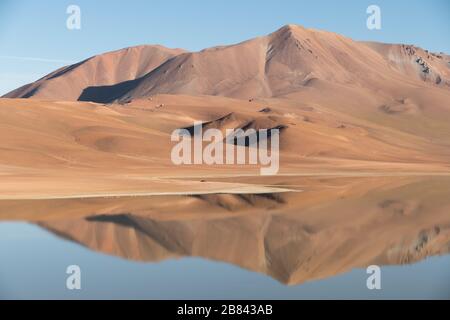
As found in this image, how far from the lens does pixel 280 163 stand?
89.4 m

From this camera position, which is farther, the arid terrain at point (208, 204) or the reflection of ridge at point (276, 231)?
the arid terrain at point (208, 204)

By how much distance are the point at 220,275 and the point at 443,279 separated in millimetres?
5428

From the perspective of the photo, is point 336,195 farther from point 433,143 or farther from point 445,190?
point 433,143

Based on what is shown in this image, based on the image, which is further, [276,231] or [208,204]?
[208,204]

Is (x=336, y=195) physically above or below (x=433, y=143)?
below

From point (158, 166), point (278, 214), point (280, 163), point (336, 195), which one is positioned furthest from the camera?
point (280, 163)

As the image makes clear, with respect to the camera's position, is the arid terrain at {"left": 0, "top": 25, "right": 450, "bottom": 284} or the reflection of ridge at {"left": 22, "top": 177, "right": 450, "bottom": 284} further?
the arid terrain at {"left": 0, "top": 25, "right": 450, "bottom": 284}

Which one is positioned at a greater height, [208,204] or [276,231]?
[208,204]

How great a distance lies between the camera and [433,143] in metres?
165
